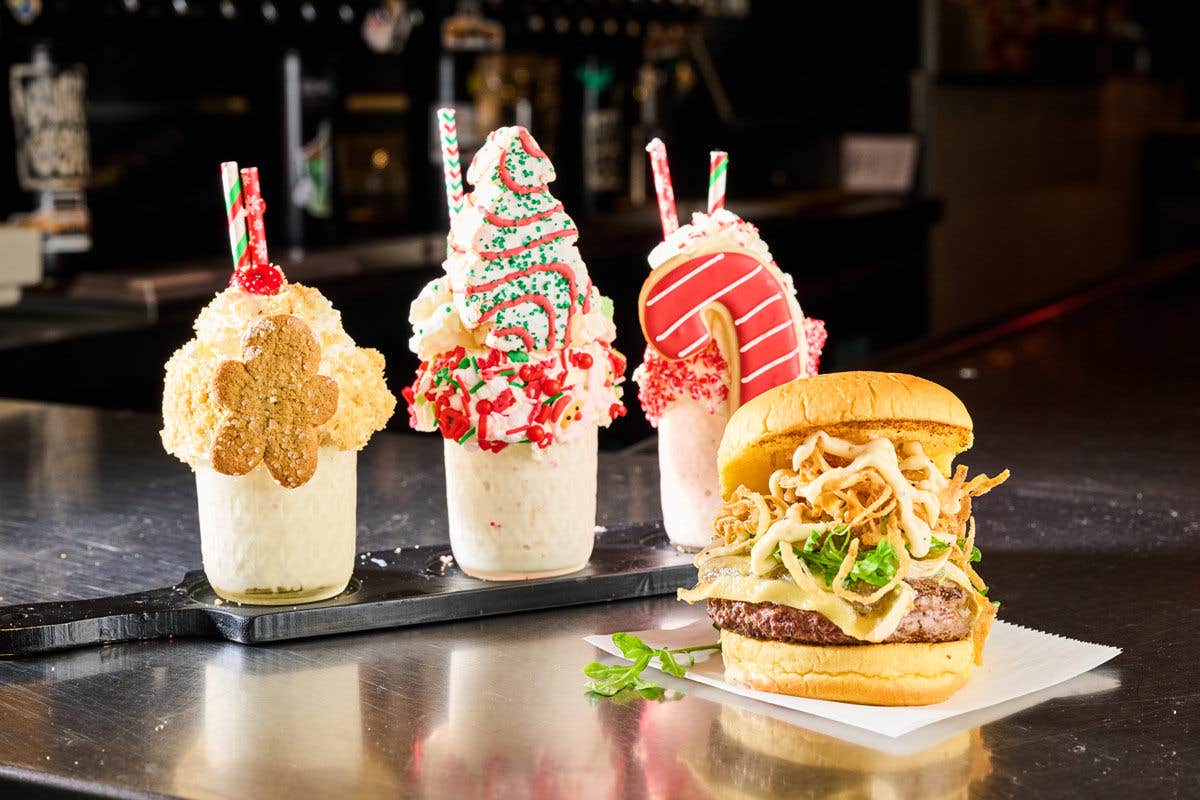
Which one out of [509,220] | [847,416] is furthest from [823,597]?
[509,220]

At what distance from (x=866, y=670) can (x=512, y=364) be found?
468mm

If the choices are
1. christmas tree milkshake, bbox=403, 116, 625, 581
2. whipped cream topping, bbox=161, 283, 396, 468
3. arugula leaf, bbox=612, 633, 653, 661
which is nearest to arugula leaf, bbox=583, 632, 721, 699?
arugula leaf, bbox=612, 633, 653, 661

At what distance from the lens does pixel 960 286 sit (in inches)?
346

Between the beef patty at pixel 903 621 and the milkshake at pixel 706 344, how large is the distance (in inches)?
15.3

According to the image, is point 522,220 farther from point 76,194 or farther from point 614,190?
point 614,190

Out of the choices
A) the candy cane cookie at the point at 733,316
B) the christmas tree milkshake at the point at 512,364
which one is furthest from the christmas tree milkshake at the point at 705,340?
the christmas tree milkshake at the point at 512,364

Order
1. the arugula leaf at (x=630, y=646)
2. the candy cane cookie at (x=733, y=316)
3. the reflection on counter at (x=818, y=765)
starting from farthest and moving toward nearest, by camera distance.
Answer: the candy cane cookie at (x=733, y=316), the arugula leaf at (x=630, y=646), the reflection on counter at (x=818, y=765)

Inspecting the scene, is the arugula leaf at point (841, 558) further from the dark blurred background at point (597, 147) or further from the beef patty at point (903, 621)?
the dark blurred background at point (597, 147)

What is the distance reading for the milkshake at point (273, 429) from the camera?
4.81 feet

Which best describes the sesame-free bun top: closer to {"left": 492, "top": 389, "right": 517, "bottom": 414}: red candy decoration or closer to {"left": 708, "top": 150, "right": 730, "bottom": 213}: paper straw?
{"left": 492, "top": 389, "right": 517, "bottom": 414}: red candy decoration

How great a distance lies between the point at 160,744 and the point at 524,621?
17.1 inches

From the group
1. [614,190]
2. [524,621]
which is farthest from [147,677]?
[614,190]

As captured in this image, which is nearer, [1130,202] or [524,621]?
[524,621]

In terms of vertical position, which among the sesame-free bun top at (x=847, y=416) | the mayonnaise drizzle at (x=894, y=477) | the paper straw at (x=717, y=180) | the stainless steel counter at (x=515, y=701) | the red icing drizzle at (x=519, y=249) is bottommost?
the stainless steel counter at (x=515, y=701)
